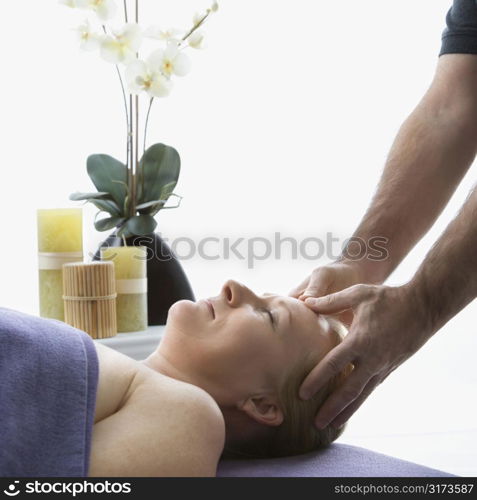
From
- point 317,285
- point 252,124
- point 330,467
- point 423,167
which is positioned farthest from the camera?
point 252,124

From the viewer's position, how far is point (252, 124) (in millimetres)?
2926

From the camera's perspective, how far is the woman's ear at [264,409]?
60.9 inches

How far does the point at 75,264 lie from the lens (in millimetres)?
2055

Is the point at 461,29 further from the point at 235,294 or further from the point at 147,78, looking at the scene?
the point at 235,294

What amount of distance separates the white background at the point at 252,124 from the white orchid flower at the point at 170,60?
0.71 m

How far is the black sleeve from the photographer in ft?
6.84

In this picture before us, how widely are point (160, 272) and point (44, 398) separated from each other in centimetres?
106

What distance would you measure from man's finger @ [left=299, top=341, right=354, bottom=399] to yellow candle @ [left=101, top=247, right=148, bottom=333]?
792mm

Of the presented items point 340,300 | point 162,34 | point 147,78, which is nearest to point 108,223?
point 147,78

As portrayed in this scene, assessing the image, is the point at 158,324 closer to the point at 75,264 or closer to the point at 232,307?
the point at 75,264
